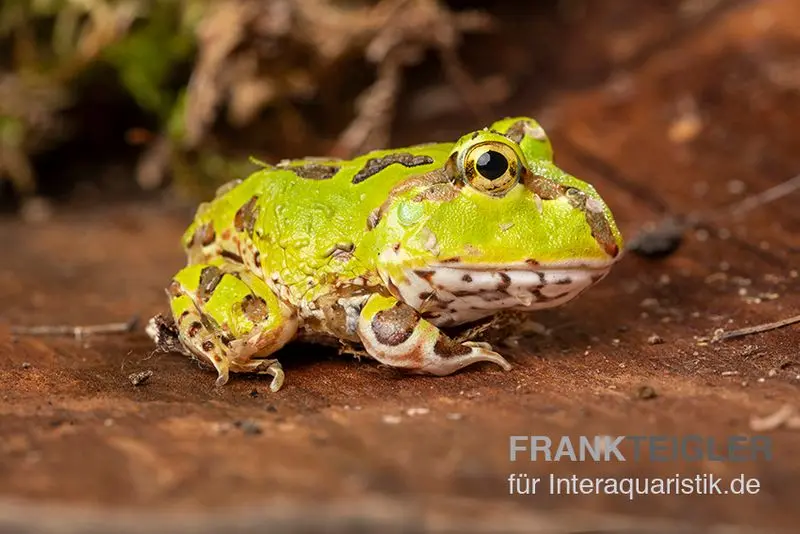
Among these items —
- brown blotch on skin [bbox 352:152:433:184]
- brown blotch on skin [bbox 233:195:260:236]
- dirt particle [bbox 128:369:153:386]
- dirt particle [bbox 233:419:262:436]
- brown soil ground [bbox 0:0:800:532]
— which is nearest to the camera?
brown soil ground [bbox 0:0:800:532]

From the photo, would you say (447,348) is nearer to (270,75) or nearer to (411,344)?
(411,344)

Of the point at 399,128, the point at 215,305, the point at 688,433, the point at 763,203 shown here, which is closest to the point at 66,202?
the point at 399,128

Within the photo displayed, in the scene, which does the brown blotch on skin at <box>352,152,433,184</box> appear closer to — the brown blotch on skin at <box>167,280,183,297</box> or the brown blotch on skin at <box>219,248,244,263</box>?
the brown blotch on skin at <box>219,248,244,263</box>

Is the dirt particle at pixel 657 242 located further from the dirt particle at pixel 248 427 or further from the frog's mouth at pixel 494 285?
the dirt particle at pixel 248 427

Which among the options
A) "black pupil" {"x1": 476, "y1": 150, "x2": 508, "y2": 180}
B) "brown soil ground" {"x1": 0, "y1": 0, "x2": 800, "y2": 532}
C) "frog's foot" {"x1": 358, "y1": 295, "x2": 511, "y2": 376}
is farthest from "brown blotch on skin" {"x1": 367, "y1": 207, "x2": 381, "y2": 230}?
"brown soil ground" {"x1": 0, "y1": 0, "x2": 800, "y2": 532}

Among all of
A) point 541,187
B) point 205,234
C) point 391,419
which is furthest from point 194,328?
point 541,187

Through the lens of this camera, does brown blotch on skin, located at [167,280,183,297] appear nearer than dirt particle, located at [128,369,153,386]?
No
